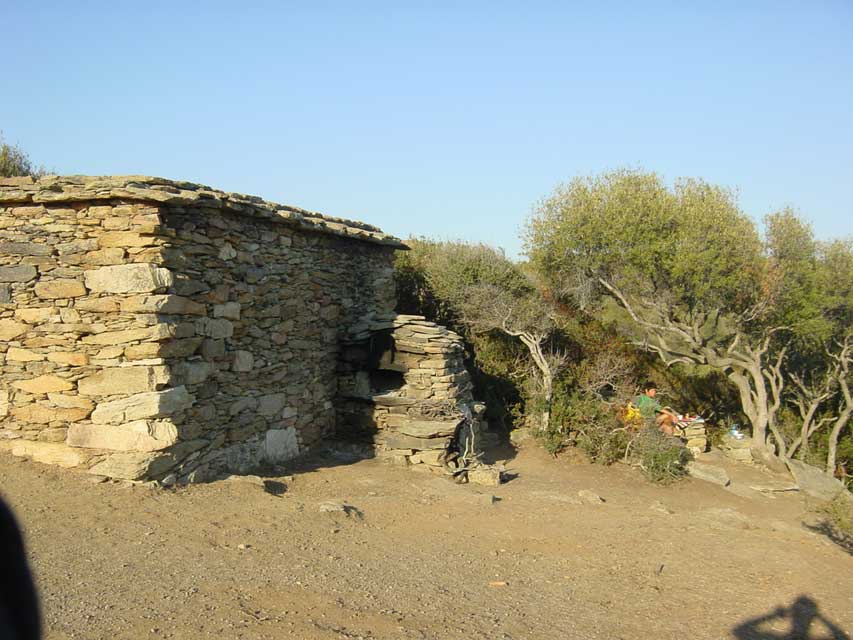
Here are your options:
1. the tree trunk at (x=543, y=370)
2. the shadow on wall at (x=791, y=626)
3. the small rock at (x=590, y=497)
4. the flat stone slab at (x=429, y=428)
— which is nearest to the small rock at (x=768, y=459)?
the tree trunk at (x=543, y=370)

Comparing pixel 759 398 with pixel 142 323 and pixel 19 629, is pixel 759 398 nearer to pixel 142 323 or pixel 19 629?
pixel 142 323

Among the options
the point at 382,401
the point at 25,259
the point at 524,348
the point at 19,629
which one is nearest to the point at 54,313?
the point at 25,259

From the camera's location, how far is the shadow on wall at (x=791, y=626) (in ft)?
19.0

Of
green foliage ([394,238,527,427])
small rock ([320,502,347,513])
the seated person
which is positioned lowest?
small rock ([320,502,347,513])

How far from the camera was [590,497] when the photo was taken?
1012 cm

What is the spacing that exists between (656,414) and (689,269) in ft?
9.76

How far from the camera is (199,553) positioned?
5.96 meters

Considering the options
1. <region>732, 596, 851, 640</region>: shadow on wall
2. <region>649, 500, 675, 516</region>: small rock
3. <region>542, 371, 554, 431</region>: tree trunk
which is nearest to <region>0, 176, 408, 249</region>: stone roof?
<region>732, 596, 851, 640</region>: shadow on wall

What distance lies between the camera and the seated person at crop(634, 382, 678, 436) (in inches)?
514

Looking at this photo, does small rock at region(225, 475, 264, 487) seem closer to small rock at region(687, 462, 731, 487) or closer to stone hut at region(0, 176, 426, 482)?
stone hut at region(0, 176, 426, 482)

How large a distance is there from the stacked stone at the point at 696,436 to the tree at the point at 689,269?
1130 mm

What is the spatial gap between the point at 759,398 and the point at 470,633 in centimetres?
1100

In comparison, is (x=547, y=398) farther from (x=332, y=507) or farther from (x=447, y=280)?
(x=332, y=507)

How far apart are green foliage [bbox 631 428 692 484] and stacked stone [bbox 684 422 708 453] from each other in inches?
53.0
